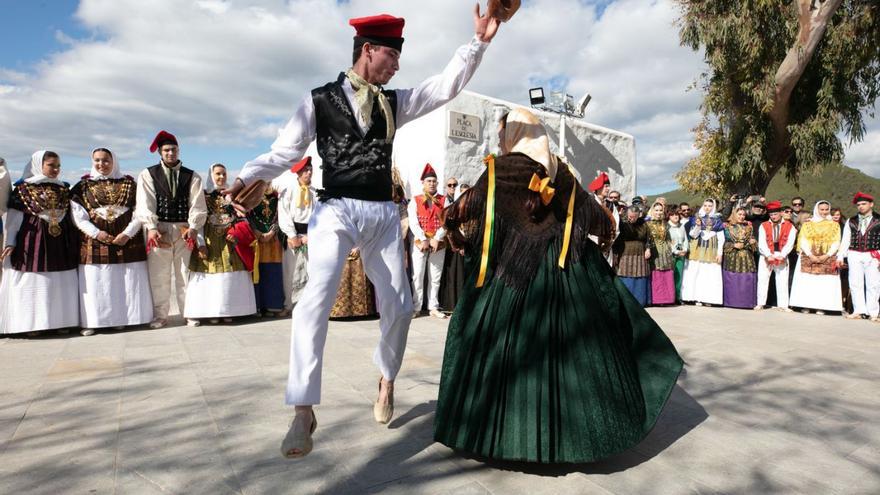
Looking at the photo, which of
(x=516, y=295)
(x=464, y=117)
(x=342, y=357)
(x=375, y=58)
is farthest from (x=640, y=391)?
(x=464, y=117)

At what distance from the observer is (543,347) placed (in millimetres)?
2471

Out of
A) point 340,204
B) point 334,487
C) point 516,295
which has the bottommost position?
point 334,487

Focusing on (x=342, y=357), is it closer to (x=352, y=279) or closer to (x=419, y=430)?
(x=419, y=430)

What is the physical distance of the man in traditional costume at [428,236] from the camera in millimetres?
7094

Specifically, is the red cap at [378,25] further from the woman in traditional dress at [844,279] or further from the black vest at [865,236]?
the woman in traditional dress at [844,279]

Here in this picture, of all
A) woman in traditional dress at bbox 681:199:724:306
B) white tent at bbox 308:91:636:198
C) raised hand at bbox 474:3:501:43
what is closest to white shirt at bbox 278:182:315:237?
white tent at bbox 308:91:636:198

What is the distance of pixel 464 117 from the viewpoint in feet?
32.8

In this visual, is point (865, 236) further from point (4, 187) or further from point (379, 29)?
point (4, 187)

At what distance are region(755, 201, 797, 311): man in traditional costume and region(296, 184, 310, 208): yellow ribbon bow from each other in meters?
7.61

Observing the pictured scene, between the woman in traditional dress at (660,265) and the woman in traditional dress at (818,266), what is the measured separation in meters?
1.98

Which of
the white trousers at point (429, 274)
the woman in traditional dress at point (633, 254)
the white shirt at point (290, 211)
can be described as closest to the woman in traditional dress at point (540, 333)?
the white shirt at point (290, 211)

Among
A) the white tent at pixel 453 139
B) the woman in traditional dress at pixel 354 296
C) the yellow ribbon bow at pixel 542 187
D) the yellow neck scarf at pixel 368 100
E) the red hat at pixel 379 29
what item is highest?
the white tent at pixel 453 139

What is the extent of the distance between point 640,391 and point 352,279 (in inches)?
196

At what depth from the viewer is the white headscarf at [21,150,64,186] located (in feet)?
18.4
